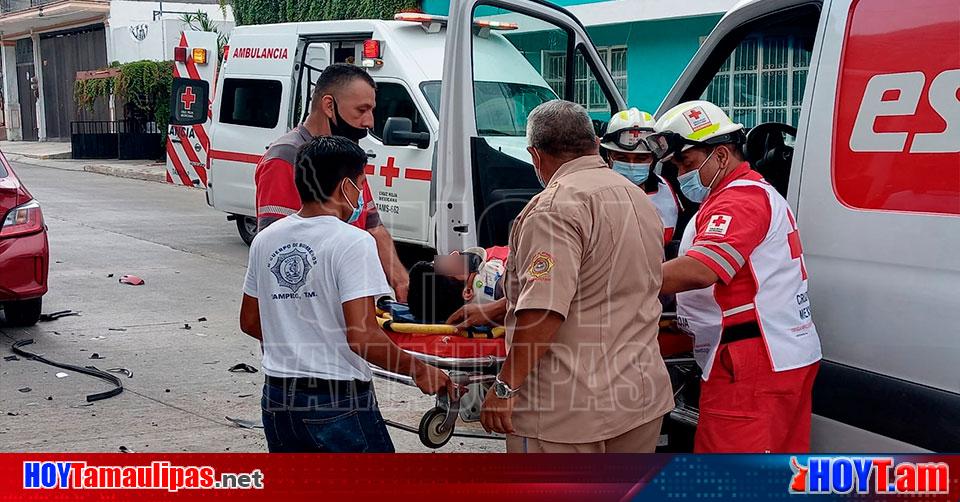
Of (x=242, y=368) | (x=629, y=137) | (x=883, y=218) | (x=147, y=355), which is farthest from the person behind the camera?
(x=147, y=355)

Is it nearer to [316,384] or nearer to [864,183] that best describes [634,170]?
[864,183]

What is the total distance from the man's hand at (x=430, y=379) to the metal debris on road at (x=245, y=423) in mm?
2564

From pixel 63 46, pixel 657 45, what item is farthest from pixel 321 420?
pixel 63 46

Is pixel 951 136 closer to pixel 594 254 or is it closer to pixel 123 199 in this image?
pixel 594 254

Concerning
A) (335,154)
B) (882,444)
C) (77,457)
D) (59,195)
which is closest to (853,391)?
→ (882,444)

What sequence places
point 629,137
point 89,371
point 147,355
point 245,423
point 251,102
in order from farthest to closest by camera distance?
point 251,102 < point 147,355 < point 89,371 < point 245,423 < point 629,137

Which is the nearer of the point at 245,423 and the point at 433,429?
the point at 433,429

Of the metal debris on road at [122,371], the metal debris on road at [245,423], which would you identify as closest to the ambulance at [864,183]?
the metal debris on road at [245,423]

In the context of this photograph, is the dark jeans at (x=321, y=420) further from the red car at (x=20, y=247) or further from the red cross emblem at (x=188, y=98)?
the red cross emblem at (x=188, y=98)

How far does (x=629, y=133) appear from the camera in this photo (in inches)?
161

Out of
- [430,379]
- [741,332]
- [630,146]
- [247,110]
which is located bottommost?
[430,379]

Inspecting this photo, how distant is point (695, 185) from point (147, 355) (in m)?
4.69

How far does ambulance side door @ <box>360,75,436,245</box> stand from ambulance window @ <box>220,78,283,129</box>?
1479mm

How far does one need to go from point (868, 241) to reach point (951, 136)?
0.38 metres
